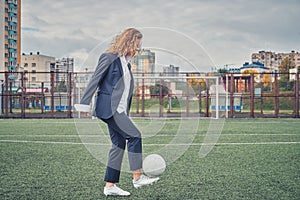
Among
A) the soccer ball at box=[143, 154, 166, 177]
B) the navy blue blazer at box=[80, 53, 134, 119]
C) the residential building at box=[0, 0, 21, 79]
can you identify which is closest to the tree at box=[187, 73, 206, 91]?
the soccer ball at box=[143, 154, 166, 177]

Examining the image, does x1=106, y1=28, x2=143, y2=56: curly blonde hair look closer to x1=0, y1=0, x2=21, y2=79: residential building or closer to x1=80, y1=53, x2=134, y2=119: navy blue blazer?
x1=80, y1=53, x2=134, y2=119: navy blue blazer

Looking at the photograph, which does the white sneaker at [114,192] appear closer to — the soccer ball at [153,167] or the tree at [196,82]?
the soccer ball at [153,167]

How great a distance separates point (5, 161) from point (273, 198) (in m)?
3.78

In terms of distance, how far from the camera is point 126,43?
13.1ft

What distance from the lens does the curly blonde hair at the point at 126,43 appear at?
3.98 meters

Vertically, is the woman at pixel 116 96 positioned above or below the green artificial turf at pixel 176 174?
above

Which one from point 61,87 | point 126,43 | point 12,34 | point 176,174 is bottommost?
point 176,174

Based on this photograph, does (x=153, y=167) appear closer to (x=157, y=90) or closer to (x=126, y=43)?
(x=126, y=43)

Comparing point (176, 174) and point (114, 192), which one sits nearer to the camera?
point (114, 192)

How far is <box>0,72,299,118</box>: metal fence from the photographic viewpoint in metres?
20.8

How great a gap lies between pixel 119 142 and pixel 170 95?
18812 millimetres

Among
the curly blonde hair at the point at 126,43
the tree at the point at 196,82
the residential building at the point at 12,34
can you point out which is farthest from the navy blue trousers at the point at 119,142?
the residential building at the point at 12,34

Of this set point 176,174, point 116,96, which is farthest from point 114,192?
point 176,174

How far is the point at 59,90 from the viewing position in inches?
889
